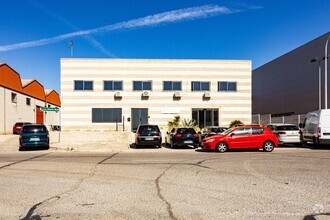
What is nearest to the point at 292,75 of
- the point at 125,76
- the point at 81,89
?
the point at 125,76

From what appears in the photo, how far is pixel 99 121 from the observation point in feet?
112

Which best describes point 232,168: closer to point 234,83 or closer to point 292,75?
point 234,83

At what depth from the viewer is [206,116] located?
35.2 metres

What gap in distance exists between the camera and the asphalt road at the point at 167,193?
5.41 meters

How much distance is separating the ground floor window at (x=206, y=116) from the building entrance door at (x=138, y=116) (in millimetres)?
5340

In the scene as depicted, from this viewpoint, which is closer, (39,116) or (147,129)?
(147,129)

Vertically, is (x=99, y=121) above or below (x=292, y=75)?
below

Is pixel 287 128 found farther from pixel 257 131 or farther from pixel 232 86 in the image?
pixel 232 86

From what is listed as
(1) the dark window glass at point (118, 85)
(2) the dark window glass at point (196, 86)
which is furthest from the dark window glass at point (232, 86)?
(1) the dark window glass at point (118, 85)

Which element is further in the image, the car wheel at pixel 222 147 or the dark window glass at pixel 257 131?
the dark window glass at pixel 257 131

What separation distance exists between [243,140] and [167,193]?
11627 millimetres

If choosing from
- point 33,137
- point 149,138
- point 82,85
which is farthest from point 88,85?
point 149,138

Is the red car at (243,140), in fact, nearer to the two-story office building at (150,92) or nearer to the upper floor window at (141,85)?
the two-story office building at (150,92)

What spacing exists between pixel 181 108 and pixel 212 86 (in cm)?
426
